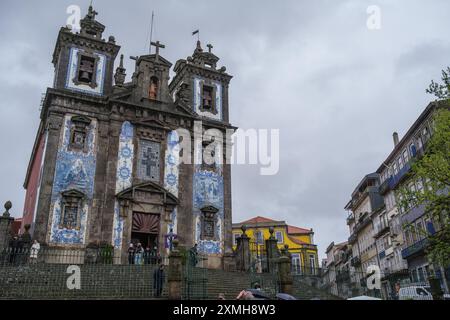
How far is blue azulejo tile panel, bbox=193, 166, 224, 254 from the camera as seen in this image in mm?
25031

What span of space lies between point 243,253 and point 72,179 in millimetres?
10001

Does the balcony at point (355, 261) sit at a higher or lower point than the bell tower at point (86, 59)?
lower

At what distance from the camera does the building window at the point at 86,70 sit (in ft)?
82.6

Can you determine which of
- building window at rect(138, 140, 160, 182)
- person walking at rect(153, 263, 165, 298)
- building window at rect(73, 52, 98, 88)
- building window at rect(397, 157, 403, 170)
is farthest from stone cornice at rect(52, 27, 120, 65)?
building window at rect(397, 157, 403, 170)

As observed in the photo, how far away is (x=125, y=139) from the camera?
81.7 feet

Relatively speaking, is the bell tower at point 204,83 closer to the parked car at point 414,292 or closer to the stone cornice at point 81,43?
the stone cornice at point 81,43

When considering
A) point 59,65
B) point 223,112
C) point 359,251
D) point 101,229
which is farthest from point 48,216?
point 359,251

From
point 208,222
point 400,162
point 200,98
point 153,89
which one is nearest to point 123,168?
point 208,222

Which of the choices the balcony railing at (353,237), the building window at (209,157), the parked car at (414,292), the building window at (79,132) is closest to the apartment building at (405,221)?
the parked car at (414,292)

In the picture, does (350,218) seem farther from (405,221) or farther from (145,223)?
(145,223)

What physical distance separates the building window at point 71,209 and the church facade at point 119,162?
0.05 metres

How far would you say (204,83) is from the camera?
29.7m

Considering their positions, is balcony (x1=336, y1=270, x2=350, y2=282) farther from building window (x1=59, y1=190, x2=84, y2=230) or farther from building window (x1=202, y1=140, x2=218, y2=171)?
building window (x1=59, y1=190, x2=84, y2=230)

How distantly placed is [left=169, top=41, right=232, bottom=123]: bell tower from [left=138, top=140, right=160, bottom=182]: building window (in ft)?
14.4
